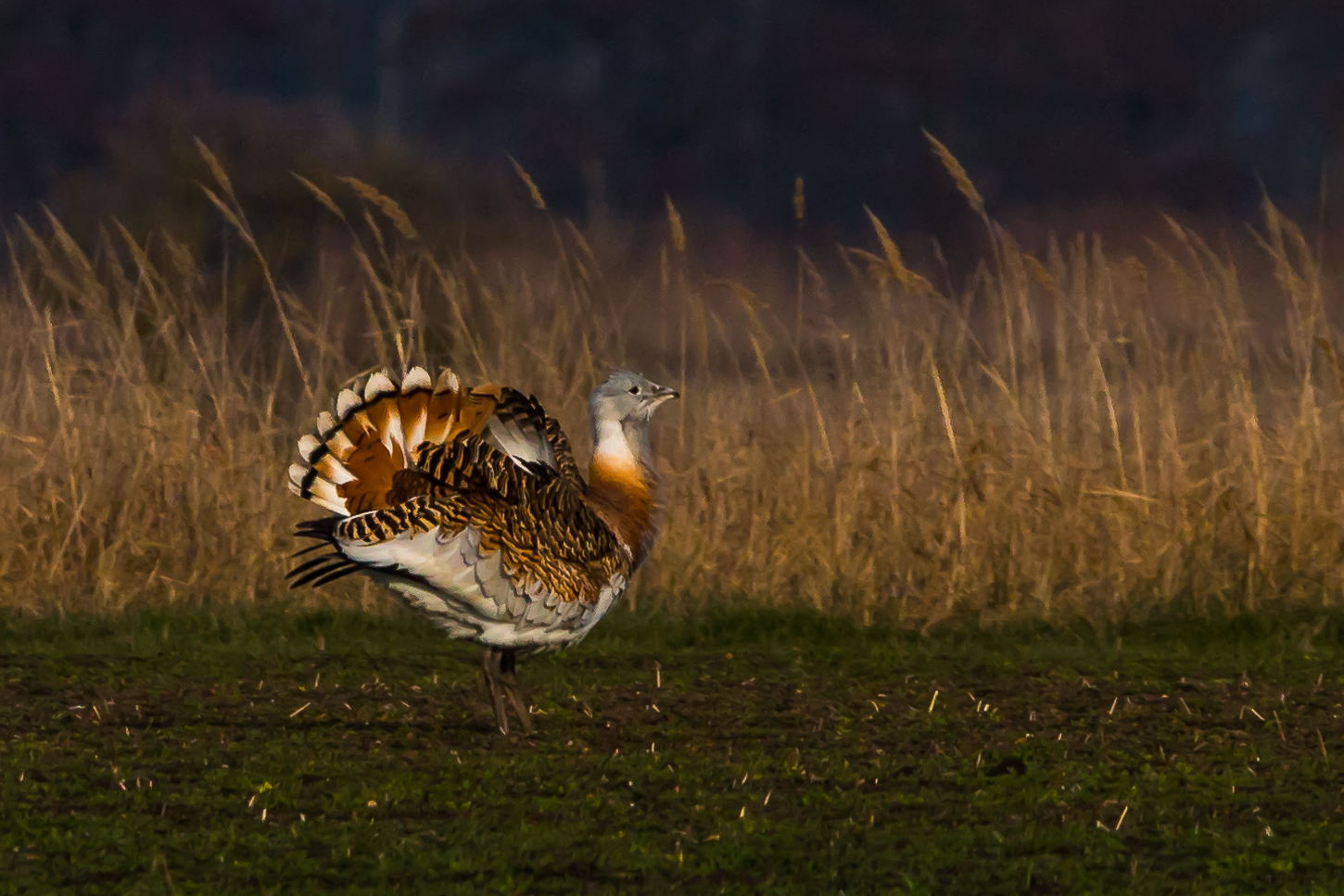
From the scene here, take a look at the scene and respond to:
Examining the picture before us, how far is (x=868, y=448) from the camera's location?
29.2ft

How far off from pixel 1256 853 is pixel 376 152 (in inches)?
561

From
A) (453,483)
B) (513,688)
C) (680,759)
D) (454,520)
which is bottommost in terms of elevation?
(680,759)

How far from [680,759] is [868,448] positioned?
10.7 feet

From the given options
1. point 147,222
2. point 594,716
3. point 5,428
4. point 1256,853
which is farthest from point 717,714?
point 147,222

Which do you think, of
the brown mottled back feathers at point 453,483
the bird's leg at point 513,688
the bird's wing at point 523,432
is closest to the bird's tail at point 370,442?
the brown mottled back feathers at point 453,483

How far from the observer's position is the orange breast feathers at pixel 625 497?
6.29 m

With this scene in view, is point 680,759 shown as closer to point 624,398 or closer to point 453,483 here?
point 453,483

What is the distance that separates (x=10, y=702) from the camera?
6820 mm

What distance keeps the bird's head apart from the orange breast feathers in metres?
0.11

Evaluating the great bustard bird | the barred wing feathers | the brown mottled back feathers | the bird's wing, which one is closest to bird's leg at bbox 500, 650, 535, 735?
the great bustard bird

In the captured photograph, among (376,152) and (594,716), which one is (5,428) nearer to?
(594,716)

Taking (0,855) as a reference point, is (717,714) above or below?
above

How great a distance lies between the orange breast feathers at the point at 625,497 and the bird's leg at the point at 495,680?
52cm

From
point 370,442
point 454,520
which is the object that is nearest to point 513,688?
point 454,520
